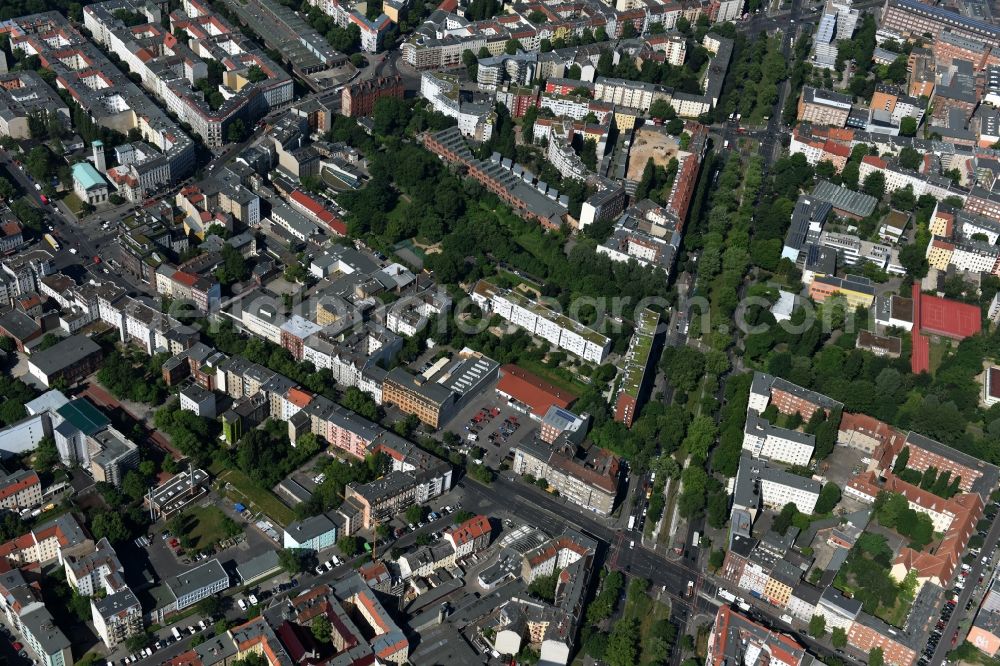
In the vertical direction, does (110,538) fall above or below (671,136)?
below

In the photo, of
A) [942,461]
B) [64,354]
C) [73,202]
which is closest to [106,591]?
[64,354]

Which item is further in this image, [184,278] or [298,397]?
[184,278]

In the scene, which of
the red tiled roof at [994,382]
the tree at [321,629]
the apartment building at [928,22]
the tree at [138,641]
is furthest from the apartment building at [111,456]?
the apartment building at [928,22]

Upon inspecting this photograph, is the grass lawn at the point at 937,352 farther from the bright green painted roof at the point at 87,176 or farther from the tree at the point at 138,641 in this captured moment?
the bright green painted roof at the point at 87,176

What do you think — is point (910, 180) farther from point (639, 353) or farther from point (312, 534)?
point (312, 534)

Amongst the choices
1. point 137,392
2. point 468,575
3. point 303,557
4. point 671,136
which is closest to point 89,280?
point 137,392

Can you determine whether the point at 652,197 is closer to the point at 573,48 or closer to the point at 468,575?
the point at 573,48

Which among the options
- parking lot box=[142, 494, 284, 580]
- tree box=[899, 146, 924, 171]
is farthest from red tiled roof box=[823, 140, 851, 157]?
parking lot box=[142, 494, 284, 580]
